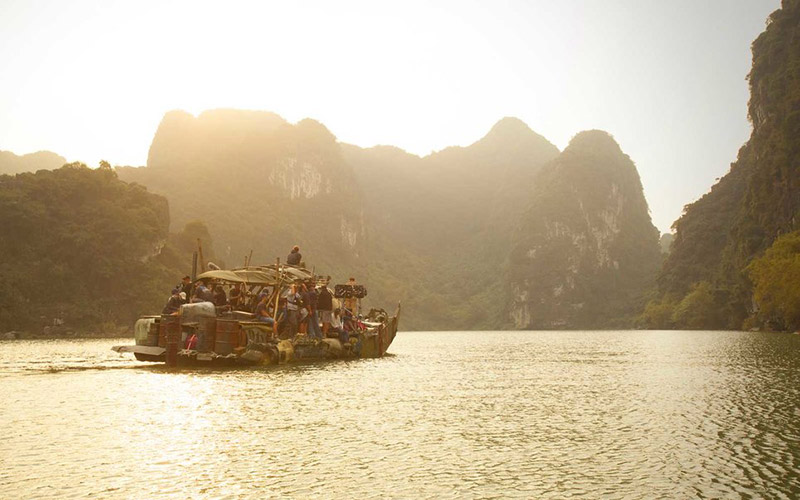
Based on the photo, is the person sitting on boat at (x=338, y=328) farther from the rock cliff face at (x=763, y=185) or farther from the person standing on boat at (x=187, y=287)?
the rock cliff face at (x=763, y=185)

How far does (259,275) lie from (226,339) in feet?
15.4

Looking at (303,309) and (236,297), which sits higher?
(236,297)

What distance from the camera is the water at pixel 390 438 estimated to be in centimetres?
874

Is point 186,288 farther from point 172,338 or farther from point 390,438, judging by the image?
point 390,438

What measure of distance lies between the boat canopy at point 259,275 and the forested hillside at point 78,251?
155ft

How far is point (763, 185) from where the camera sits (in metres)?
82.9

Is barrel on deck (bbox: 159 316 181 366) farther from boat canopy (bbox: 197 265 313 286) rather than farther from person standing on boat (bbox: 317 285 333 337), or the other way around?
person standing on boat (bbox: 317 285 333 337)

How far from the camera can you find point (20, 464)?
31.7ft

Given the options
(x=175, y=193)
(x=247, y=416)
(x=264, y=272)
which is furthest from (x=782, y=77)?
(x=175, y=193)

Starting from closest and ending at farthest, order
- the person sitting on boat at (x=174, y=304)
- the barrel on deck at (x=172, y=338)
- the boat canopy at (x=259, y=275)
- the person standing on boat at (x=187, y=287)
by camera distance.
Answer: the barrel on deck at (x=172, y=338) → the person sitting on boat at (x=174, y=304) → the person standing on boat at (x=187, y=287) → the boat canopy at (x=259, y=275)

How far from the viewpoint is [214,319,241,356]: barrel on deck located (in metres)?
26.0

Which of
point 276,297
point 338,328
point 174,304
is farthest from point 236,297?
point 338,328

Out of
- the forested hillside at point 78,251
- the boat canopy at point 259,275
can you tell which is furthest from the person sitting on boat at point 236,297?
the forested hillside at point 78,251

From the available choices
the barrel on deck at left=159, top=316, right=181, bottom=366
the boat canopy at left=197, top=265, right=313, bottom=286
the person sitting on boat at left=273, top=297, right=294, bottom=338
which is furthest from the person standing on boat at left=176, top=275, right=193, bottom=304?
the person sitting on boat at left=273, top=297, right=294, bottom=338
